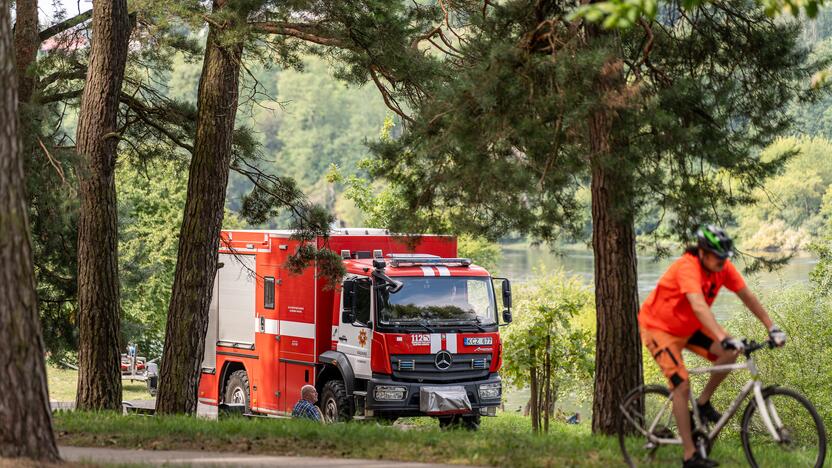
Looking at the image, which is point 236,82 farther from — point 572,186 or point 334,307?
point 572,186

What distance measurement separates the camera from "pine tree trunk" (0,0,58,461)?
7.98 metres

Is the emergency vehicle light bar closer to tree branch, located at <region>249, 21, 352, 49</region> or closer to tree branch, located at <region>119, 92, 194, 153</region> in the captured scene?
tree branch, located at <region>249, 21, 352, 49</region>

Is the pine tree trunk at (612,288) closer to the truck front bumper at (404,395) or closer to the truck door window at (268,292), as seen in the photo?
the truck front bumper at (404,395)

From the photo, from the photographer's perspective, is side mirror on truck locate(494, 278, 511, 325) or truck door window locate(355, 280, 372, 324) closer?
truck door window locate(355, 280, 372, 324)

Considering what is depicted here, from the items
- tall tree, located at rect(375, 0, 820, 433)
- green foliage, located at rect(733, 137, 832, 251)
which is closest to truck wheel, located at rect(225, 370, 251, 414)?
tall tree, located at rect(375, 0, 820, 433)

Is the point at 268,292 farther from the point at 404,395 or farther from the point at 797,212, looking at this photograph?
the point at 797,212

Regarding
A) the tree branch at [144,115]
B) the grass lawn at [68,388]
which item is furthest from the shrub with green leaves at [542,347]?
the grass lawn at [68,388]

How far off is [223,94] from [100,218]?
2.60 metres

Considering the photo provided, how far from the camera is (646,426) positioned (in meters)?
8.77

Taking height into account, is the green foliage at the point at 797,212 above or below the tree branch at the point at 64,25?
above

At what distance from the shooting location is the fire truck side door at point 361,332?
18.1 meters

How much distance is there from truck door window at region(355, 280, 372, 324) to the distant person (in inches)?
66.4

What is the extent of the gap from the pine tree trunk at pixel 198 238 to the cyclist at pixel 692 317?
10.4 metres

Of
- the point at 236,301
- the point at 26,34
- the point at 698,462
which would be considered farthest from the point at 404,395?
the point at 698,462
